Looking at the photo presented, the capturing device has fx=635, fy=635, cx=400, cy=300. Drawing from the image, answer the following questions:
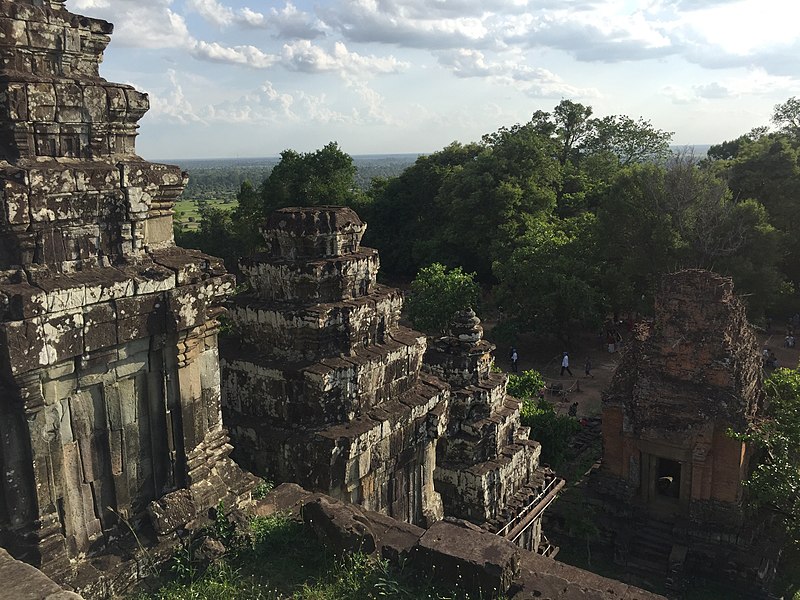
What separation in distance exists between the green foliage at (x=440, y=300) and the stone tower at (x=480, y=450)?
43.5 feet

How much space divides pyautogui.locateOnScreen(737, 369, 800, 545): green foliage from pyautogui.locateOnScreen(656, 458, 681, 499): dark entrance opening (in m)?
2.60

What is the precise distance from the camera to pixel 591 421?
21.3 metres

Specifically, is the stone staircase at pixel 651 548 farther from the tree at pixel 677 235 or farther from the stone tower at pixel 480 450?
the tree at pixel 677 235

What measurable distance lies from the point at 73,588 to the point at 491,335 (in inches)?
986

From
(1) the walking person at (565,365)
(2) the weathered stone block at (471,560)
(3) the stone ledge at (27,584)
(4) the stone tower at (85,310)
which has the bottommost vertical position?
(1) the walking person at (565,365)

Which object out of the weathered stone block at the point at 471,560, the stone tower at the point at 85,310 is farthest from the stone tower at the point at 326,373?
the weathered stone block at the point at 471,560

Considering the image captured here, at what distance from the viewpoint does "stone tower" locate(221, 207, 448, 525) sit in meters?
8.99

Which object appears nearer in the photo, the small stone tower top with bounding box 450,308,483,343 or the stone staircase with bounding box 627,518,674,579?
the small stone tower top with bounding box 450,308,483,343

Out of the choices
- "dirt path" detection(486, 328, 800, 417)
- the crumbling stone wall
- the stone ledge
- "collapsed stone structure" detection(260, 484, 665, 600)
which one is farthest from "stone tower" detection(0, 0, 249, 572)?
"dirt path" detection(486, 328, 800, 417)

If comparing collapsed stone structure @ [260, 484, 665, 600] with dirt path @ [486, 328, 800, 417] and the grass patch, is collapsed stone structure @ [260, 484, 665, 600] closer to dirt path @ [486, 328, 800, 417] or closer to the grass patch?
the grass patch

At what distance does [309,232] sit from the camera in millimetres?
9578

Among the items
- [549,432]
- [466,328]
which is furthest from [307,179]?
[466,328]

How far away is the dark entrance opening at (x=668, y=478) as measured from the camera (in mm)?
16344

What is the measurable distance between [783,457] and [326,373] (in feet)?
30.6
